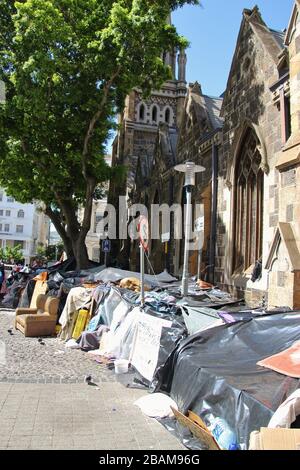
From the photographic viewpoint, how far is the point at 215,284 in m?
A: 13.4

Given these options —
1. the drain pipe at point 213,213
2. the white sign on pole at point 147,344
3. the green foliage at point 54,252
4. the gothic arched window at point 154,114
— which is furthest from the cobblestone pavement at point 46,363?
the green foliage at point 54,252

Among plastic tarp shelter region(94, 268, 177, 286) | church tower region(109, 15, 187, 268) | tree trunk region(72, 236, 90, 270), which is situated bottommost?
plastic tarp shelter region(94, 268, 177, 286)

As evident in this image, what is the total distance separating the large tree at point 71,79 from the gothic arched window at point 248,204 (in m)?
6.14

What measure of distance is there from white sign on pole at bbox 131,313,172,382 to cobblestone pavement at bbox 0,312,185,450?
1.34 feet

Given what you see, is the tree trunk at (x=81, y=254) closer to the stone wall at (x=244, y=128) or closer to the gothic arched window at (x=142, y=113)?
the stone wall at (x=244, y=128)

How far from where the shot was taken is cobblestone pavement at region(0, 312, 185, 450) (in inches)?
173

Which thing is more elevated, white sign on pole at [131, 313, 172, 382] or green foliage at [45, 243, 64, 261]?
green foliage at [45, 243, 64, 261]

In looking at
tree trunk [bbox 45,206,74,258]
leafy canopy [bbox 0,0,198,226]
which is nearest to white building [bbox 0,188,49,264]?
tree trunk [bbox 45,206,74,258]

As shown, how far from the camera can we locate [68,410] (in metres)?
5.36

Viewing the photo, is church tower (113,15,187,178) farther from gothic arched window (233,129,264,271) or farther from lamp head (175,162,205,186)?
lamp head (175,162,205,186)

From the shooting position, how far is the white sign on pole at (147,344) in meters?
6.54

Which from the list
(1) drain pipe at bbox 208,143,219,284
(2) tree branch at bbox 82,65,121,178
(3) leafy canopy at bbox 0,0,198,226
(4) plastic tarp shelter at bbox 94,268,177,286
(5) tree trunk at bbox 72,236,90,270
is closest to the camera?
(4) plastic tarp shelter at bbox 94,268,177,286

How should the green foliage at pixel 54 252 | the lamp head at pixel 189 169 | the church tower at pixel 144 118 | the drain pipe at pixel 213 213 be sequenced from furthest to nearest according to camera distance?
the green foliage at pixel 54 252, the church tower at pixel 144 118, the drain pipe at pixel 213 213, the lamp head at pixel 189 169
